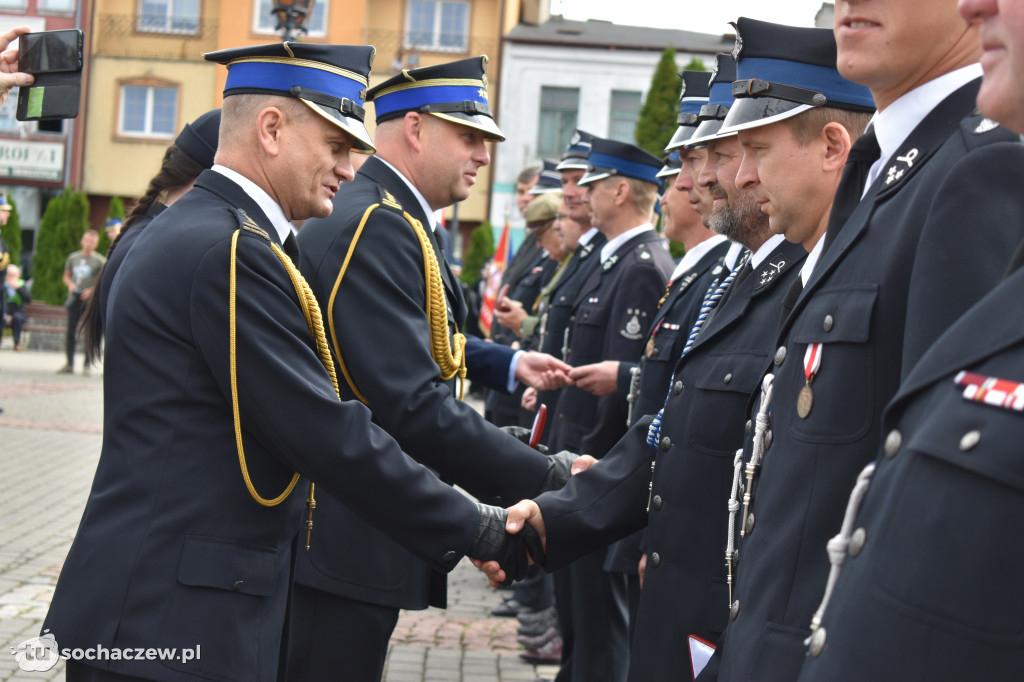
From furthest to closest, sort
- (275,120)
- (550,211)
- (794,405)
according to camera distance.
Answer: (550,211), (275,120), (794,405)

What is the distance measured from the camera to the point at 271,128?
3068mm

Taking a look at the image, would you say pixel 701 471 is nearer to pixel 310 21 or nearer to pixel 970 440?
pixel 970 440

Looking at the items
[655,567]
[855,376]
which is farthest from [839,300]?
[655,567]

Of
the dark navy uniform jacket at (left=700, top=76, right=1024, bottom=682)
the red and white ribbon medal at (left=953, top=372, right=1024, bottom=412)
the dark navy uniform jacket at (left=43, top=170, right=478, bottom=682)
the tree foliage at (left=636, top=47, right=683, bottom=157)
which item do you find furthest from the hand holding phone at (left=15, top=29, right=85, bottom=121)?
the tree foliage at (left=636, top=47, right=683, bottom=157)

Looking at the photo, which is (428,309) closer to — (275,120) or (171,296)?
(275,120)

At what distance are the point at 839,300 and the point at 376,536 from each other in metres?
1.98

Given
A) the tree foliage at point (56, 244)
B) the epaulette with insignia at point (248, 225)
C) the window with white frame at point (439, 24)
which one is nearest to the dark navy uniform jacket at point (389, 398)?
the epaulette with insignia at point (248, 225)

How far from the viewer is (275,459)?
2775 mm

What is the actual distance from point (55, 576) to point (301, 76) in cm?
448

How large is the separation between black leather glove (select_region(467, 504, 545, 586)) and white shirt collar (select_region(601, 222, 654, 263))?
2.75 metres

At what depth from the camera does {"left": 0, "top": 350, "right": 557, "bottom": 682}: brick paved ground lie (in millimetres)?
5508

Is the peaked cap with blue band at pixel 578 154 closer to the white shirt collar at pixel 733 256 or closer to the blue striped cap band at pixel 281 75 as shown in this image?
the white shirt collar at pixel 733 256

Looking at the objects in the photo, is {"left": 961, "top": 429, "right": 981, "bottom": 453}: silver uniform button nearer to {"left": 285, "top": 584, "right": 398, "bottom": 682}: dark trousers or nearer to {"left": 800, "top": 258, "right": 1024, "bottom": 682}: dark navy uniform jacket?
{"left": 800, "top": 258, "right": 1024, "bottom": 682}: dark navy uniform jacket
